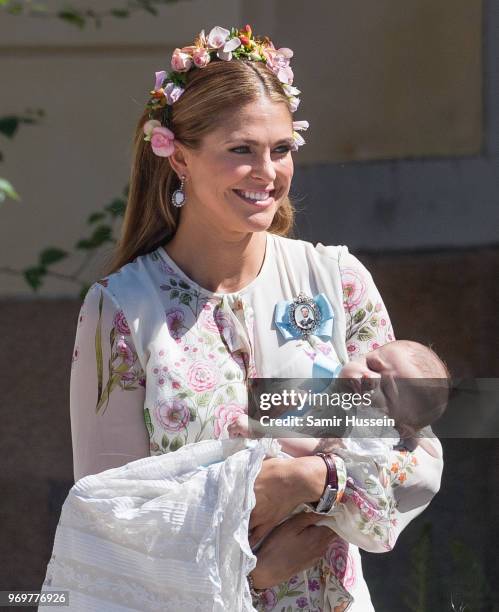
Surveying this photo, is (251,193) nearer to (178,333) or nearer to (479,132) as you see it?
(178,333)

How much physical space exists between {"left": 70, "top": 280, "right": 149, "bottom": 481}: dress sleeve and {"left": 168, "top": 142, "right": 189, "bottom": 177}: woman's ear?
0.36 meters

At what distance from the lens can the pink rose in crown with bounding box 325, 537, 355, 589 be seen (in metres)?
3.08

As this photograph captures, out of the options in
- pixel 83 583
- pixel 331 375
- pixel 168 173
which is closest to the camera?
pixel 83 583

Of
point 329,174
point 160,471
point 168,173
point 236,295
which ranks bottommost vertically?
point 160,471

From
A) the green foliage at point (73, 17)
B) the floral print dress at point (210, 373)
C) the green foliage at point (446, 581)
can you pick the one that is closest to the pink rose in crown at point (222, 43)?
the floral print dress at point (210, 373)

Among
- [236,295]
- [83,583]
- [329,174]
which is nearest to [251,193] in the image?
[236,295]

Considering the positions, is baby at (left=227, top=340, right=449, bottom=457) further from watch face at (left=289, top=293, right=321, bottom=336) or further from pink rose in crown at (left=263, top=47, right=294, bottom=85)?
pink rose in crown at (left=263, top=47, right=294, bottom=85)

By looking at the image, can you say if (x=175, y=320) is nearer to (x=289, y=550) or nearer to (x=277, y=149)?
(x=277, y=149)

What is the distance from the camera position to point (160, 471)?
2.92 metres

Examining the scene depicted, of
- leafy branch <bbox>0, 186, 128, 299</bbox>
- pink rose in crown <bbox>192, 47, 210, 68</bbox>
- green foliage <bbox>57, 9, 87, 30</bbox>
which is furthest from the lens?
leafy branch <bbox>0, 186, 128, 299</bbox>

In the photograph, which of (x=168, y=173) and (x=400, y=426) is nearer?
(x=400, y=426)

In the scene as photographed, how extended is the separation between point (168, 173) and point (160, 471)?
801 mm

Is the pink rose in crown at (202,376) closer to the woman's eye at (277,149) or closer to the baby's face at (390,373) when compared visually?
the baby's face at (390,373)

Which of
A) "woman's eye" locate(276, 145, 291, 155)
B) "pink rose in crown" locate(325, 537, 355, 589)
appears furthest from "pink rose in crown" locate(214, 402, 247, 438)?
"woman's eye" locate(276, 145, 291, 155)
